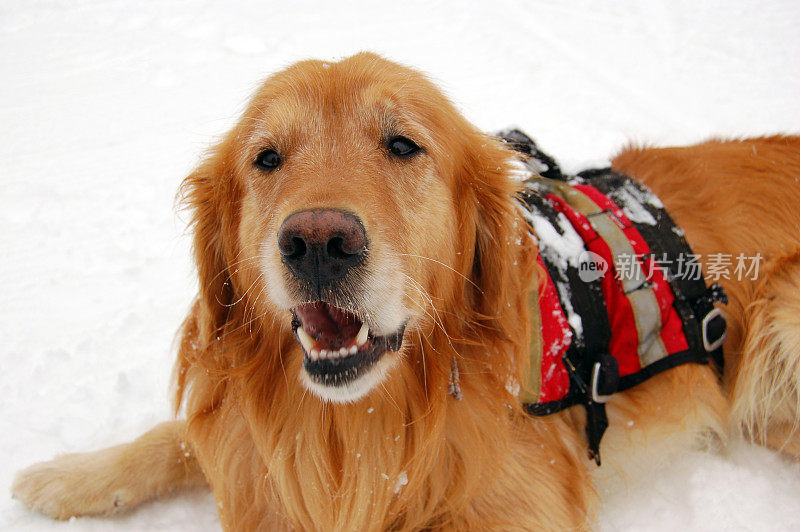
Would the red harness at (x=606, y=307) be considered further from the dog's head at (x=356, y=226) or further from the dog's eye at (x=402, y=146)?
the dog's eye at (x=402, y=146)

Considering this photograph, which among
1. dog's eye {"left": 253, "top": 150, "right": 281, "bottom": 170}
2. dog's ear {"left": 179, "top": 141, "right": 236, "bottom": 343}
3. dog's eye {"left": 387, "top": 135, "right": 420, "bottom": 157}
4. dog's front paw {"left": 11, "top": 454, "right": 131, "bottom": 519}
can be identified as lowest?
dog's front paw {"left": 11, "top": 454, "right": 131, "bottom": 519}

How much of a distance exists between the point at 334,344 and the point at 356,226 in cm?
42

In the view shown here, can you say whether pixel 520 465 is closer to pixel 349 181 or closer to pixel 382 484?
pixel 382 484

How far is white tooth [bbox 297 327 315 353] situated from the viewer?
1.82 meters

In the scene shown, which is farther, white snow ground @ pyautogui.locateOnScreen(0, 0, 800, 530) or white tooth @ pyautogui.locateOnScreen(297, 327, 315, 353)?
white snow ground @ pyautogui.locateOnScreen(0, 0, 800, 530)

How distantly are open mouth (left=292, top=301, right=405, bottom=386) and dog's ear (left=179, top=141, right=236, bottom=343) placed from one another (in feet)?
1.90

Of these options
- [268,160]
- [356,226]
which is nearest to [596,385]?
[356,226]

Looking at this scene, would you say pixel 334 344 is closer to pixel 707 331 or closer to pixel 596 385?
pixel 596 385

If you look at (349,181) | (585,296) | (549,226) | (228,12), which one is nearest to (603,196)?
(549,226)

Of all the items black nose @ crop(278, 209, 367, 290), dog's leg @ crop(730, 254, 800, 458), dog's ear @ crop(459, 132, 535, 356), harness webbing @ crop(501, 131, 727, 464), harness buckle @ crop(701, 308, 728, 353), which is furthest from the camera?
dog's leg @ crop(730, 254, 800, 458)

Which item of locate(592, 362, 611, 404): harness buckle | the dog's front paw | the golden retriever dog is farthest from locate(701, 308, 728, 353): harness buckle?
the dog's front paw

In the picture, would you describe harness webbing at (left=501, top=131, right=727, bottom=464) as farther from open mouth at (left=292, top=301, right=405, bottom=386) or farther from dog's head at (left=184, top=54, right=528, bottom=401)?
open mouth at (left=292, top=301, right=405, bottom=386)

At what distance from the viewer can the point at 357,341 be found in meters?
1.82

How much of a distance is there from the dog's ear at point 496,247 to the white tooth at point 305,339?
716 mm
